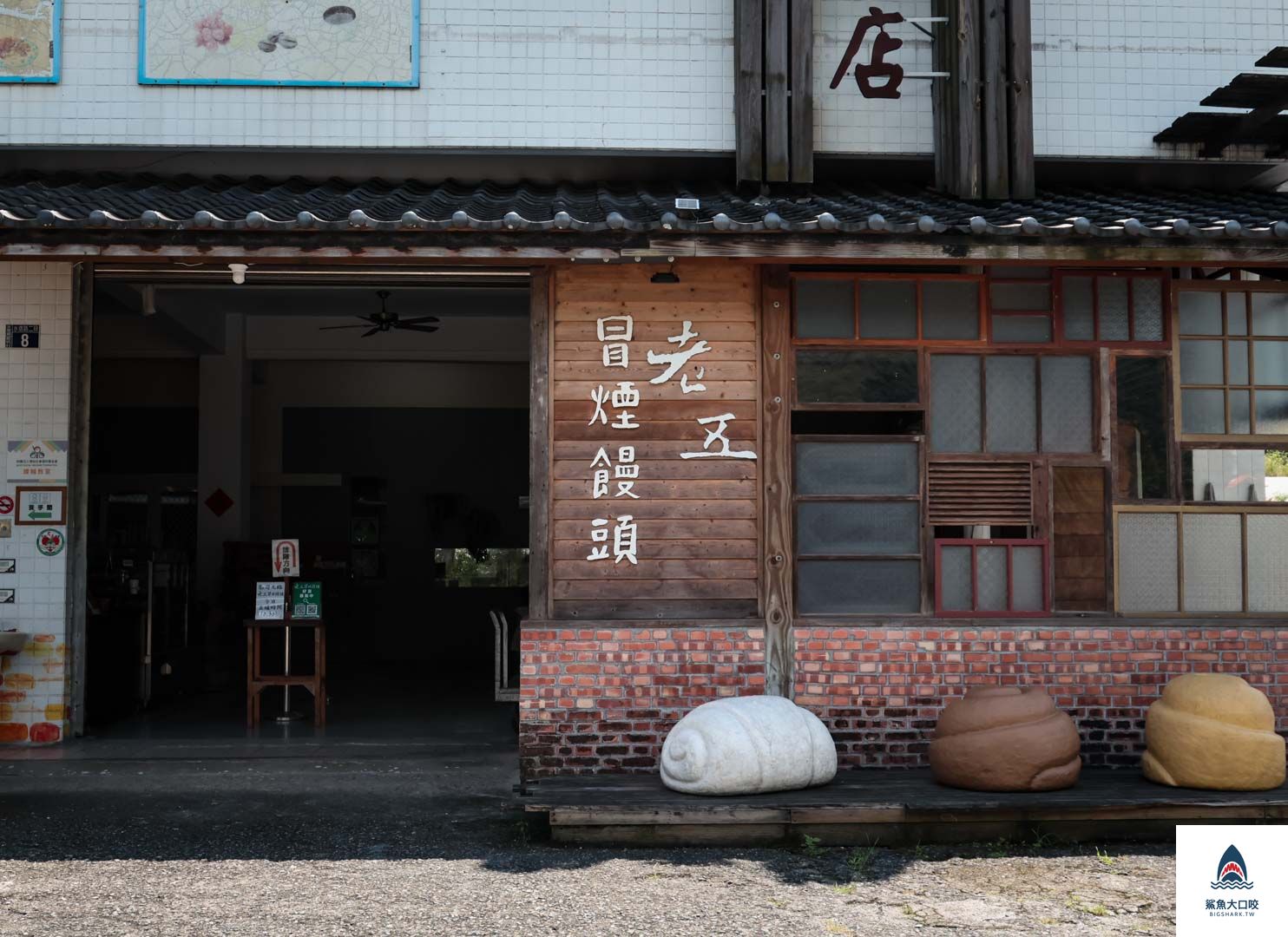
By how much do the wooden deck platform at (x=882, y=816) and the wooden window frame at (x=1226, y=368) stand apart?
2.46 m

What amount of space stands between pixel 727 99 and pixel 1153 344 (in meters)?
3.35

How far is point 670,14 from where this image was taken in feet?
30.1

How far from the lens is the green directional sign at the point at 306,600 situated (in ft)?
35.8

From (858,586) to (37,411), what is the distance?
582cm

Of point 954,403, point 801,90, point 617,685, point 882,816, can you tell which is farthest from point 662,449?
point 801,90

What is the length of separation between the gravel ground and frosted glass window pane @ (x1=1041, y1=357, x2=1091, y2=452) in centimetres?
268

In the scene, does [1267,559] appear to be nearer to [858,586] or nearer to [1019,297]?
[1019,297]

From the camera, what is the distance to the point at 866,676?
319 inches

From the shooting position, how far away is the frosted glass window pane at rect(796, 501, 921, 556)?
27.0 ft

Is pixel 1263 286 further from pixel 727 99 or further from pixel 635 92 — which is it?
pixel 635 92

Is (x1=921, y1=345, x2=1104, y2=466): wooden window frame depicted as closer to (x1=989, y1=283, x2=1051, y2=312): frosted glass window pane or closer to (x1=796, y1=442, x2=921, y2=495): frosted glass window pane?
(x1=796, y1=442, x2=921, y2=495): frosted glass window pane

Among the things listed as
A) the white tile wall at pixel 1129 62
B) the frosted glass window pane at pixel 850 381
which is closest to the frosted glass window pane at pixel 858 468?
the frosted glass window pane at pixel 850 381

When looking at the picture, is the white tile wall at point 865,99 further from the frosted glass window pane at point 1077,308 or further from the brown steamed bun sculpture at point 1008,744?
the brown steamed bun sculpture at point 1008,744

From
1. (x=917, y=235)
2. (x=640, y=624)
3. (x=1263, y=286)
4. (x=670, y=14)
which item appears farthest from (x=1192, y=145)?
(x=640, y=624)
